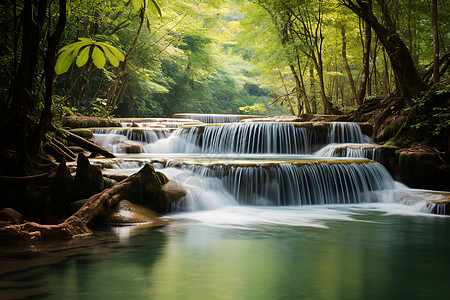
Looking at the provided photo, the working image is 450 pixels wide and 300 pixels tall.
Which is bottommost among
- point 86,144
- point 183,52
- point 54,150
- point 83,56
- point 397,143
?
point 54,150

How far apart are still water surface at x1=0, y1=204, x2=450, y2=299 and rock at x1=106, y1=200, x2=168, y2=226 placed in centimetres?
27

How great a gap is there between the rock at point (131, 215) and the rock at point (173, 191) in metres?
0.50

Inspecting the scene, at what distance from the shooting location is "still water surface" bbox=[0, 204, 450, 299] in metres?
2.81

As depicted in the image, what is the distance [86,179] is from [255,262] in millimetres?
2878

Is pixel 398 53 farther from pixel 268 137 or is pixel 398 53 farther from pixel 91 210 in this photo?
pixel 91 210

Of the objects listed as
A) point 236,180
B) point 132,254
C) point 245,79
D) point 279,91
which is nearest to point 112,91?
point 236,180

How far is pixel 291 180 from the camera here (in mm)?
7113

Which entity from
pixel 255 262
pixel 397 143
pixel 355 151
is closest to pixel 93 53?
pixel 255 262

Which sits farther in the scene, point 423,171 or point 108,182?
point 423,171

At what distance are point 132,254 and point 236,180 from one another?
3513 mm

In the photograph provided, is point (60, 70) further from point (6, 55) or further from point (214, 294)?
point (6, 55)

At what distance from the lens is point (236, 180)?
7016 mm

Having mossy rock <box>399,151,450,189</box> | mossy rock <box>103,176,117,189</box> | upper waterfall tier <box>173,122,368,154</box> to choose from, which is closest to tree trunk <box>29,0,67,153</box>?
mossy rock <box>103,176,117,189</box>

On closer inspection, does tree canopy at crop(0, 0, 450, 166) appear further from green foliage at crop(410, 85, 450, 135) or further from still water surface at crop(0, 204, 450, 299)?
still water surface at crop(0, 204, 450, 299)
